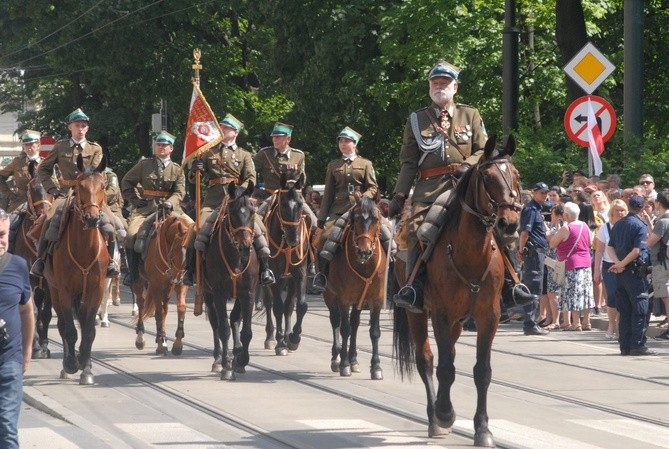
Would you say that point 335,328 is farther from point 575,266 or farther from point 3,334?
point 3,334

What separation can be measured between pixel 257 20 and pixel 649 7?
422 inches

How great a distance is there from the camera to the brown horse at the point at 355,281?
1579 centimetres

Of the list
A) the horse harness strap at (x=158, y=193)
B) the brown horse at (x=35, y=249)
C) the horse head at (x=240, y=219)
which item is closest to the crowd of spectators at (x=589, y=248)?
the horse head at (x=240, y=219)

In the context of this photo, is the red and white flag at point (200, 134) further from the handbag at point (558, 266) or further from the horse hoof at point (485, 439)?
the horse hoof at point (485, 439)

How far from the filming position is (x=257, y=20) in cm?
3891

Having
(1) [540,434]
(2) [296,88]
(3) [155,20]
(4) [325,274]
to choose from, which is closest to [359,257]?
(4) [325,274]

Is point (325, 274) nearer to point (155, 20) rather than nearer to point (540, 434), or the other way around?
point (540, 434)

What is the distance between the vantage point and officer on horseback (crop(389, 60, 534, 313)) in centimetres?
1192

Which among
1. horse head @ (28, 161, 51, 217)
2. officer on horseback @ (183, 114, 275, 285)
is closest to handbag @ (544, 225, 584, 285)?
officer on horseback @ (183, 114, 275, 285)

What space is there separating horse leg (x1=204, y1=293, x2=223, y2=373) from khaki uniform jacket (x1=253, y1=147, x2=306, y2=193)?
121 inches

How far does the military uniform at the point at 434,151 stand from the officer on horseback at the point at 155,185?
7466 millimetres

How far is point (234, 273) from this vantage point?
15852 mm

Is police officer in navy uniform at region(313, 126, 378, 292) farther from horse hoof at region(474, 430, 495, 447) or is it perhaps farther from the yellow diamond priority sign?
horse hoof at region(474, 430, 495, 447)

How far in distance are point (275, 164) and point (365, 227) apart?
11.5 ft
